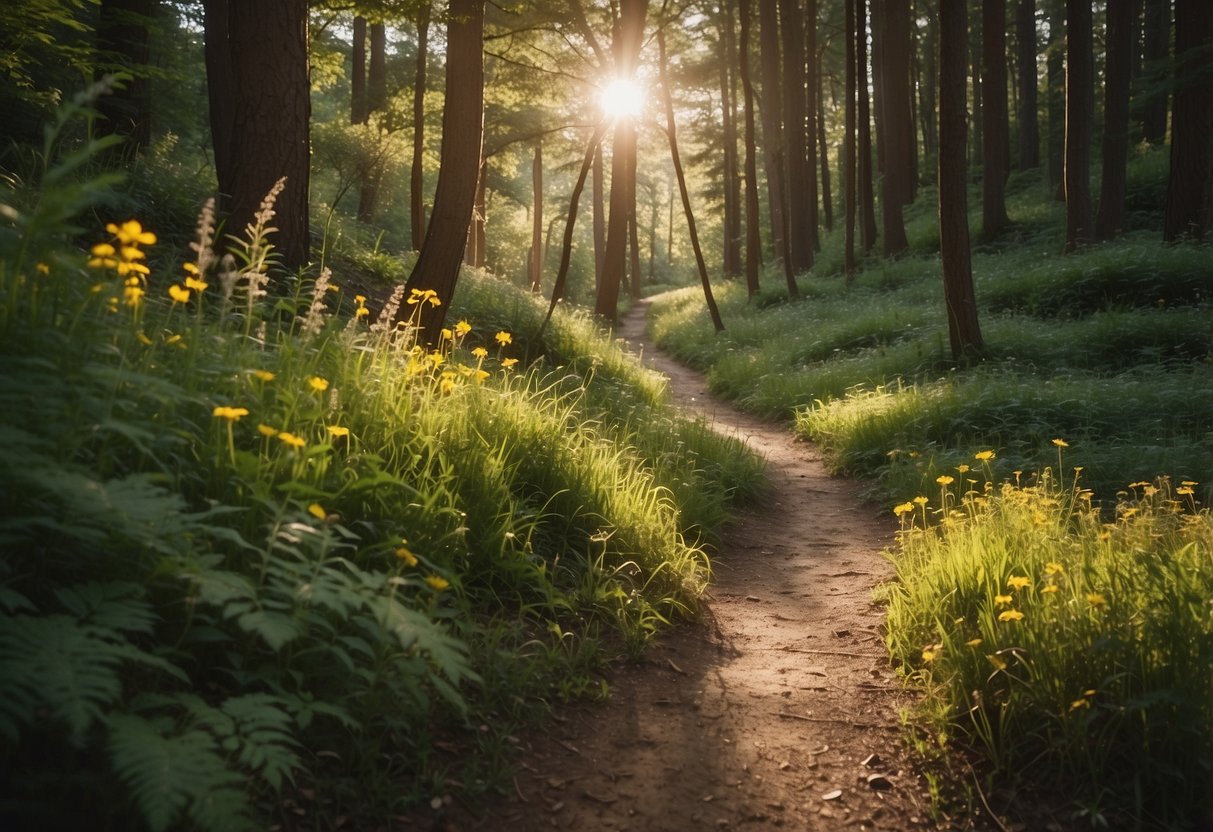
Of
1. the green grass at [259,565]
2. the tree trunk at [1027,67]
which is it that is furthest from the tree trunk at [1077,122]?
the green grass at [259,565]

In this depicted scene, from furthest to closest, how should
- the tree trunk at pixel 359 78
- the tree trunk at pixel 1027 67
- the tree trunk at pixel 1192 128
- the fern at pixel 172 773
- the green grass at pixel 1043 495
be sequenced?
1. the tree trunk at pixel 1027 67
2. the tree trunk at pixel 359 78
3. the tree trunk at pixel 1192 128
4. the green grass at pixel 1043 495
5. the fern at pixel 172 773

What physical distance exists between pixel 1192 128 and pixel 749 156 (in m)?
7.87

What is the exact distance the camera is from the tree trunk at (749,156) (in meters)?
15.1

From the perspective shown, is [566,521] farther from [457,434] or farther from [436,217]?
[436,217]

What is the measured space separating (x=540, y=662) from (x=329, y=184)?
929 inches

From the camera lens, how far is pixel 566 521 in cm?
430

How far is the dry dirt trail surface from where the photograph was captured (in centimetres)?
275

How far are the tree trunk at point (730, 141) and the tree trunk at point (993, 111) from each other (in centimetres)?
906

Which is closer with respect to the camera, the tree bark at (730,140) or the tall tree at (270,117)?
the tall tree at (270,117)

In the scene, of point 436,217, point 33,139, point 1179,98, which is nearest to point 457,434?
point 436,217

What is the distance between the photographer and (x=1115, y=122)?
16391mm

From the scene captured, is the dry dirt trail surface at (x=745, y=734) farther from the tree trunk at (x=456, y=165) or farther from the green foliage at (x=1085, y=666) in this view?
the tree trunk at (x=456, y=165)

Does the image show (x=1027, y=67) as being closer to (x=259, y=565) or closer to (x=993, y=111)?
(x=993, y=111)

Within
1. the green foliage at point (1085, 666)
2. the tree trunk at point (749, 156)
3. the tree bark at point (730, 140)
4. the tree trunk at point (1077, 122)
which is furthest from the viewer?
the tree bark at point (730, 140)
